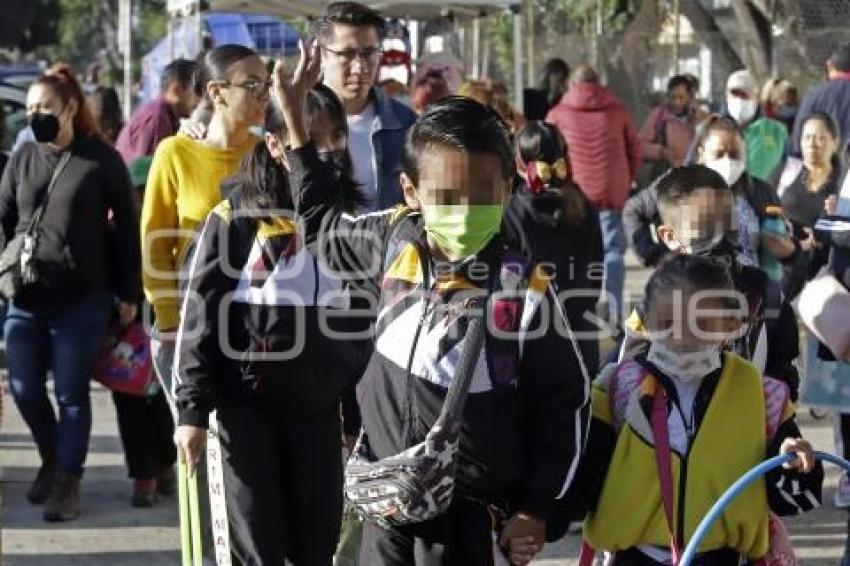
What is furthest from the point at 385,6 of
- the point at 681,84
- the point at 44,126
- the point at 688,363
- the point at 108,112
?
the point at 688,363

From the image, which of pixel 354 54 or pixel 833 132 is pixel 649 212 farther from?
pixel 833 132

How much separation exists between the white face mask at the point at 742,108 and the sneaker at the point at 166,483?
8978 mm

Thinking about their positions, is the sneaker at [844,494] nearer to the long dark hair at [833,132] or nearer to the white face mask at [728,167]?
the white face mask at [728,167]

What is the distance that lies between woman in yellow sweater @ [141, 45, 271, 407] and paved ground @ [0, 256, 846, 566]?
150 cm

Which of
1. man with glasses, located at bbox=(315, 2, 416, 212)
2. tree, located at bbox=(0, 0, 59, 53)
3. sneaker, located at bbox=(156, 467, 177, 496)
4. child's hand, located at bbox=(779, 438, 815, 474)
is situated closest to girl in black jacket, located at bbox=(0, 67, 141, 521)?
sneaker, located at bbox=(156, 467, 177, 496)

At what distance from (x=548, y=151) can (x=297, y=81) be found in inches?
133

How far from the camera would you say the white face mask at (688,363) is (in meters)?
4.15

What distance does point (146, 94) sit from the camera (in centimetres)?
2039

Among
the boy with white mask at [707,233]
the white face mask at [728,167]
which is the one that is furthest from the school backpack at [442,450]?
the white face mask at [728,167]

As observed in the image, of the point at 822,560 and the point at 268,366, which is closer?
the point at 268,366

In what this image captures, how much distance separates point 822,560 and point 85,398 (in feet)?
10.8

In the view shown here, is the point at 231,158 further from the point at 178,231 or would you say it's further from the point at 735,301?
the point at 735,301

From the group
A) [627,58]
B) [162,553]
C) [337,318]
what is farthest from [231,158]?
[627,58]

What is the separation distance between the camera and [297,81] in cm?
412
